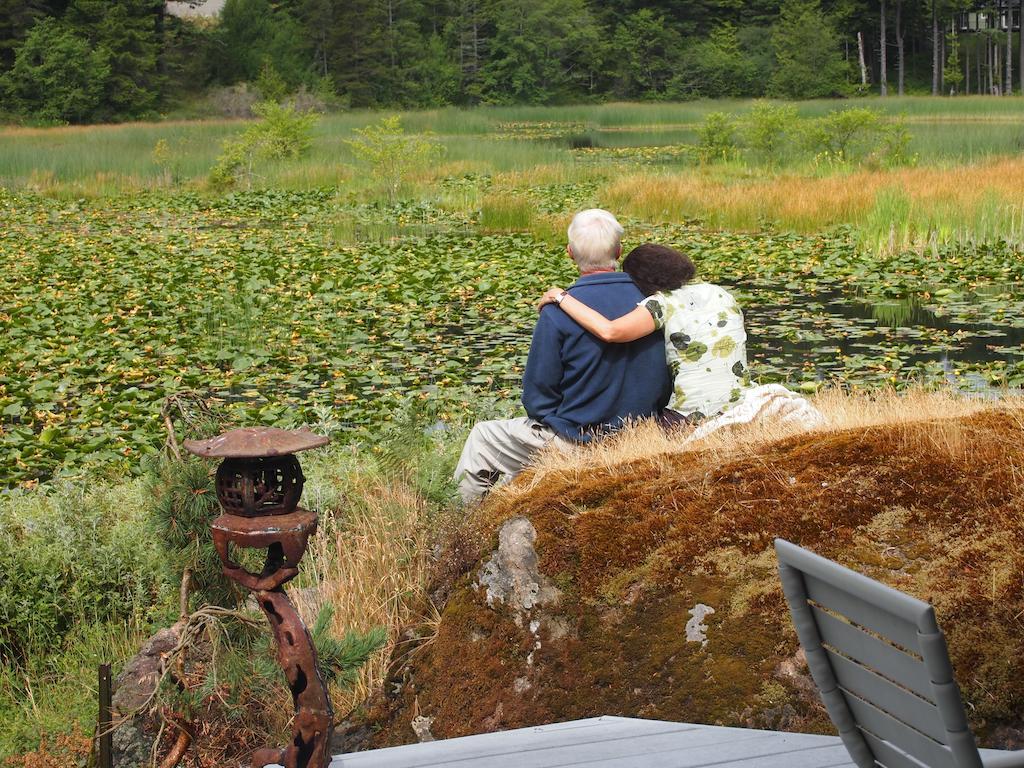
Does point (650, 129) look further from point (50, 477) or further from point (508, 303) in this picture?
point (50, 477)

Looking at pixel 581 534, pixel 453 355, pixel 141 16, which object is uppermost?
pixel 141 16

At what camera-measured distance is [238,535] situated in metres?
2.50

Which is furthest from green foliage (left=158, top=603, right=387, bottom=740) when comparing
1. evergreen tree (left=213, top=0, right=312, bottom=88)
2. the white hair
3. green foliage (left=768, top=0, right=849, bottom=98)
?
green foliage (left=768, top=0, right=849, bottom=98)

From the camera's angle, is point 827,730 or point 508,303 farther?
point 508,303

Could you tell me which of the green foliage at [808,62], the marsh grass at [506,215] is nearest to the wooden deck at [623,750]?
the marsh grass at [506,215]

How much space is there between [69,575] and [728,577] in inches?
112

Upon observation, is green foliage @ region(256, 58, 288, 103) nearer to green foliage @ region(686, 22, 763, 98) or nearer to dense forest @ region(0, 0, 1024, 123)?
dense forest @ region(0, 0, 1024, 123)

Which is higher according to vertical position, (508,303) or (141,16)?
(141,16)

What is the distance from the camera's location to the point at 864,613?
1625 mm

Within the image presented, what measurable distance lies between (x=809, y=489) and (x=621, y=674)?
2.29 ft

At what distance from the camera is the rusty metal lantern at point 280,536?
8.20 ft

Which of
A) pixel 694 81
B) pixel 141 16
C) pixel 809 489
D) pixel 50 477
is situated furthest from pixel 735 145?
pixel 694 81

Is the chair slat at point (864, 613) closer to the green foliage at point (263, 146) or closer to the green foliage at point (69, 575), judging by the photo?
the green foliage at point (69, 575)

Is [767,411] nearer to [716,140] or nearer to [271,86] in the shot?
[716,140]
